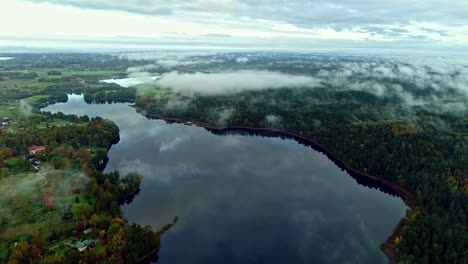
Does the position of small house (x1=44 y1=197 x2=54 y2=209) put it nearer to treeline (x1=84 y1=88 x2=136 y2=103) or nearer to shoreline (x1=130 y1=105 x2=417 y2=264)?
shoreline (x1=130 y1=105 x2=417 y2=264)

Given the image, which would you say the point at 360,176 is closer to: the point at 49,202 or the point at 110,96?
the point at 49,202

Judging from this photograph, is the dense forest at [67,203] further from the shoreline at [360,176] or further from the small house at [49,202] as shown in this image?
the shoreline at [360,176]

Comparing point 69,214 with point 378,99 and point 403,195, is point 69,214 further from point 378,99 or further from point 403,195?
point 378,99

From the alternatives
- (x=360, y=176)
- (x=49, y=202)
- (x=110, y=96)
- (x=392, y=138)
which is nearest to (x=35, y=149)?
(x=49, y=202)

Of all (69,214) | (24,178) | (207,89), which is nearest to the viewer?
(69,214)

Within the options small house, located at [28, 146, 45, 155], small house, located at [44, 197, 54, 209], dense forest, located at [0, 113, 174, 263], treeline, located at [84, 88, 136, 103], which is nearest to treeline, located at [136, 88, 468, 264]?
treeline, located at [84, 88, 136, 103]

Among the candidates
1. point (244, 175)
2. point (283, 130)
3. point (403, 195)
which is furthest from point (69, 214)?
point (283, 130)

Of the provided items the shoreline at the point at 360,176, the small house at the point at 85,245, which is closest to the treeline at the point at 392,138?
the shoreline at the point at 360,176
